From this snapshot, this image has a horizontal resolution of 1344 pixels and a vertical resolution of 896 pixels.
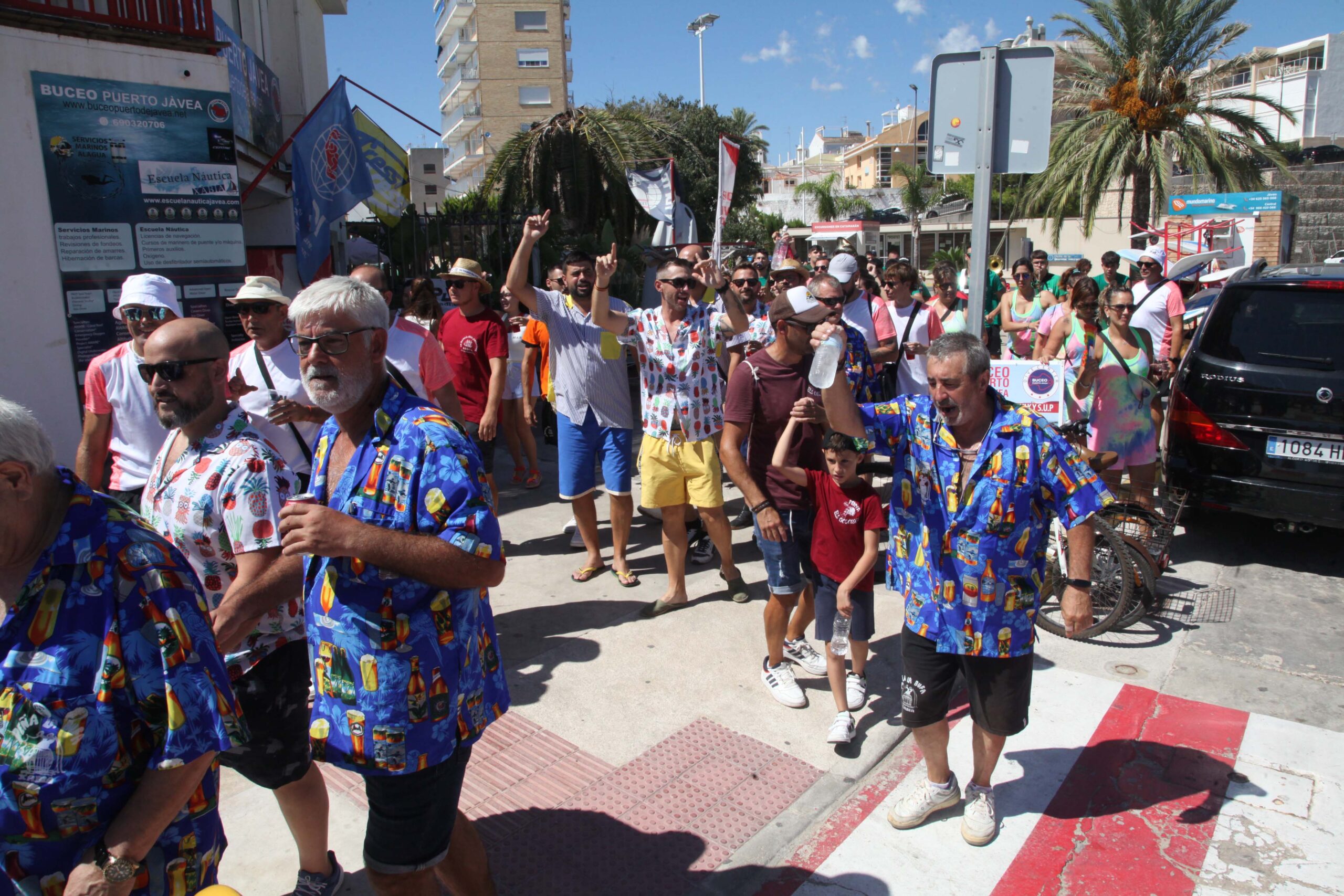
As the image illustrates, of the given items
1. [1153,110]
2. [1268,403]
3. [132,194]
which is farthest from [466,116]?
[1268,403]

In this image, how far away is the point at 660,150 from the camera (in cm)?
1755

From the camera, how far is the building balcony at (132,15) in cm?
581

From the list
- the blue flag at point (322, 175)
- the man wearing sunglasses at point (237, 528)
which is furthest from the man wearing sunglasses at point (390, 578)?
the blue flag at point (322, 175)

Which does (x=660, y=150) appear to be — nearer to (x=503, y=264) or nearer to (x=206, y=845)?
(x=503, y=264)

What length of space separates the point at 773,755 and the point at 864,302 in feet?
12.3

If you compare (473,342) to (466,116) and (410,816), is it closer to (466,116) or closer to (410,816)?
(410,816)

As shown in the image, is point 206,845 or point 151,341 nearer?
point 206,845

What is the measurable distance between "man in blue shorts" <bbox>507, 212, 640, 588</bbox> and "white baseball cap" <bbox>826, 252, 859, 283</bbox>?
1.64 metres

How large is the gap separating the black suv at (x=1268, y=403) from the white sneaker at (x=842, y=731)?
337cm

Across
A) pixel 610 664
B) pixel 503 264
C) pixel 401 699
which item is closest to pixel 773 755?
pixel 610 664

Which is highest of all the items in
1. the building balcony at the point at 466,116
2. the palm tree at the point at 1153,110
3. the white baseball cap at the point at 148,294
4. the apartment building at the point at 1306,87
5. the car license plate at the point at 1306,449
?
the building balcony at the point at 466,116

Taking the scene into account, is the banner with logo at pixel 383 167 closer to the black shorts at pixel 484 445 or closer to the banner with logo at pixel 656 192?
the banner with logo at pixel 656 192

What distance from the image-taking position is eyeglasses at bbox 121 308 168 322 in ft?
13.0

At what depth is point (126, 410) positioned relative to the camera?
386 centimetres
